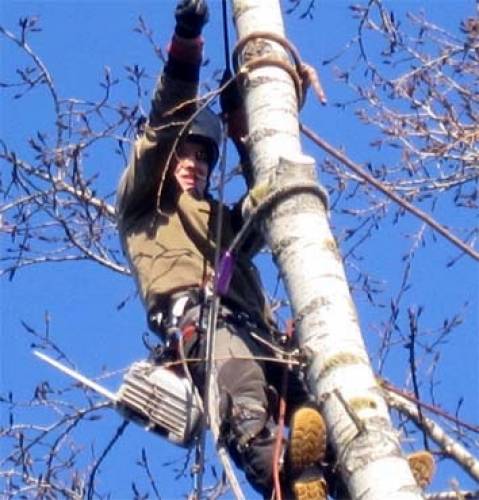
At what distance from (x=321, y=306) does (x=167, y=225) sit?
4.70ft

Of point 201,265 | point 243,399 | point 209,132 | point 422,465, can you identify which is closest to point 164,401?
point 243,399

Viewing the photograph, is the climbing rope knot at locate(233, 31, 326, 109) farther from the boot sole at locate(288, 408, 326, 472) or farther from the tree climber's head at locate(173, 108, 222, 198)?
the boot sole at locate(288, 408, 326, 472)

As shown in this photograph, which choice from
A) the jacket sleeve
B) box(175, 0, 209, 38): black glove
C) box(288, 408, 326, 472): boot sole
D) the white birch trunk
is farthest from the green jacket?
box(288, 408, 326, 472): boot sole

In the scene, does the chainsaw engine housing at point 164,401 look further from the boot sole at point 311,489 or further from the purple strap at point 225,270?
the boot sole at point 311,489

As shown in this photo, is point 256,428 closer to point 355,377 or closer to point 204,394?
point 204,394

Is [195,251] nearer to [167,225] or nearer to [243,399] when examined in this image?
[167,225]

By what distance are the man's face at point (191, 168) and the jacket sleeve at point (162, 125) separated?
120mm

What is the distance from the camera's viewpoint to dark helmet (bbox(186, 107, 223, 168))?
5.81 m

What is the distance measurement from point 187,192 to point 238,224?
0.66 feet

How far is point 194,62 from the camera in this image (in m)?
5.36

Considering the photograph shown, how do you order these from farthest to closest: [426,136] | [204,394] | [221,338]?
[426,136] < [221,338] < [204,394]

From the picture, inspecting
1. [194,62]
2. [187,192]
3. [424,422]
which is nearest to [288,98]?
[194,62]

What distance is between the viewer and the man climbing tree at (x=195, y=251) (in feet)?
16.6

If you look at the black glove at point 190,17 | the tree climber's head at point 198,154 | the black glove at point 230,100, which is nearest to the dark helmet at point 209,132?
the tree climber's head at point 198,154
